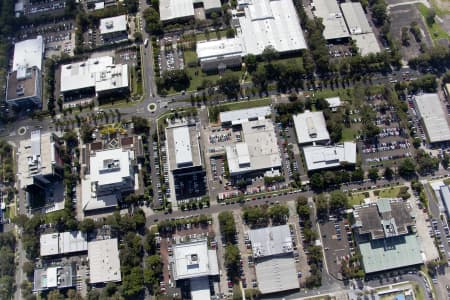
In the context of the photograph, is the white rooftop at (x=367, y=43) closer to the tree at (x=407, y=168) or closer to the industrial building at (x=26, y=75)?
the tree at (x=407, y=168)

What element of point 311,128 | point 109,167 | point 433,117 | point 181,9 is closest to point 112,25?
point 181,9

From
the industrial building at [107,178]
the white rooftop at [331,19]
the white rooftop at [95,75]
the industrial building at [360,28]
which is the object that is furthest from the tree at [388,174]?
the white rooftop at [95,75]

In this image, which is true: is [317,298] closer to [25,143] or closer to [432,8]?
[25,143]

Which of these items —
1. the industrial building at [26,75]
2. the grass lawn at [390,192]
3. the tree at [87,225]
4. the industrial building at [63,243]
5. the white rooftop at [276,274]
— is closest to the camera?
the white rooftop at [276,274]

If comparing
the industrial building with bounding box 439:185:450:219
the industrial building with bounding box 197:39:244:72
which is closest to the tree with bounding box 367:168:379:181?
the industrial building with bounding box 439:185:450:219

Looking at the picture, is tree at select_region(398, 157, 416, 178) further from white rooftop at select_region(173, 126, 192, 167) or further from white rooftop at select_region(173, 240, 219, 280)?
white rooftop at select_region(173, 126, 192, 167)

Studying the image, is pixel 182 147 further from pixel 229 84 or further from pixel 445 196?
pixel 445 196
